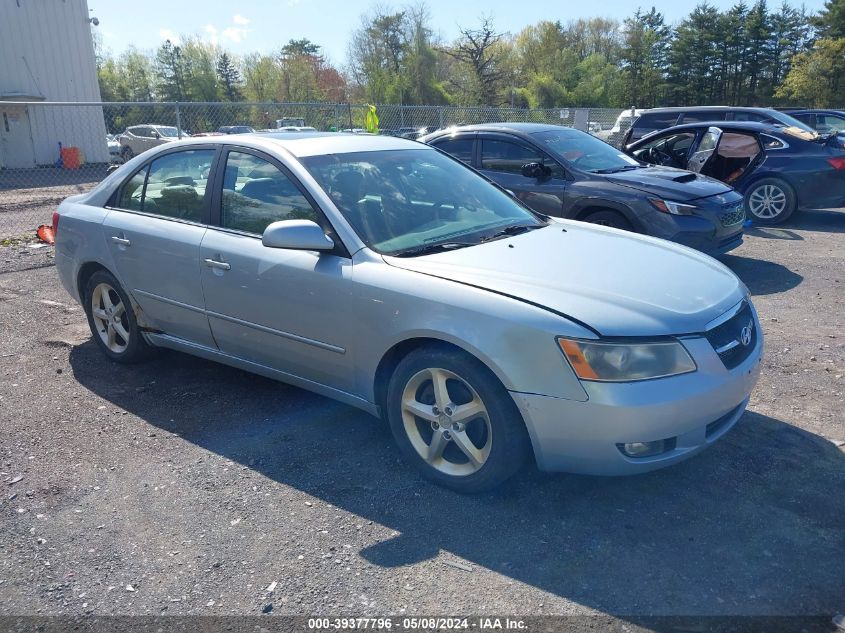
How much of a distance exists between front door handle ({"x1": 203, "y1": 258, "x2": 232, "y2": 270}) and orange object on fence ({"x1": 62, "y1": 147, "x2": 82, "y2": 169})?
21.5 m

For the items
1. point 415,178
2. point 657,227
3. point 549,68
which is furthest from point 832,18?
point 415,178

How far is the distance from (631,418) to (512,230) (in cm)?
155

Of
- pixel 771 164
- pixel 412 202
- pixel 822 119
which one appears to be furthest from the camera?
pixel 822 119

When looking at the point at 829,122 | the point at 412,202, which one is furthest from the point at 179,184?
the point at 829,122

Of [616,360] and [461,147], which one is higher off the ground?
[461,147]

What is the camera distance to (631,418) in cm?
281

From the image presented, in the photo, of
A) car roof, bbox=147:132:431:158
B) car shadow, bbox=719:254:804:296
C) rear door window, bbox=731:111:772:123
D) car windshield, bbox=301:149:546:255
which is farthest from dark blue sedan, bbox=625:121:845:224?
→ car roof, bbox=147:132:431:158

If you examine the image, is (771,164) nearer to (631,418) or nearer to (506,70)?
(631,418)

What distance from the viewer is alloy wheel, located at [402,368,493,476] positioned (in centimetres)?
317

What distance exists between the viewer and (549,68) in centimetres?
6328

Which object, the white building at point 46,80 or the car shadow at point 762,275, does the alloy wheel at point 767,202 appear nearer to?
the car shadow at point 762,275

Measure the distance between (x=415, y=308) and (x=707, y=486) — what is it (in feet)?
5.35

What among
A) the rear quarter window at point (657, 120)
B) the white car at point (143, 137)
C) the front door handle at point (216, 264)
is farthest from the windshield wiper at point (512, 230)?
the white car at point (143, 137)

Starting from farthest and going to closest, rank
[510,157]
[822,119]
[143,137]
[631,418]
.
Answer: [143,137], [822,119], [510,157], [631,418]
